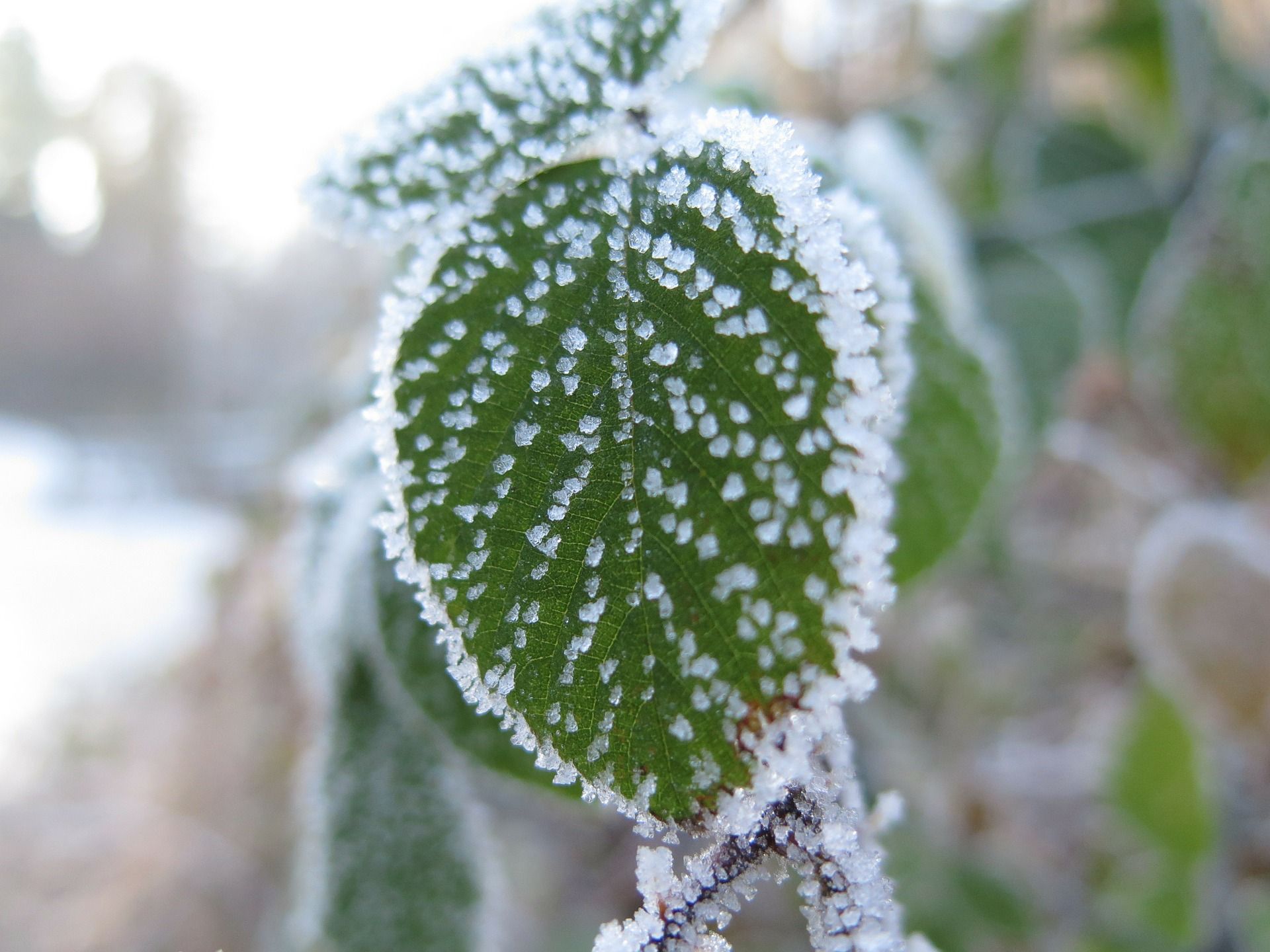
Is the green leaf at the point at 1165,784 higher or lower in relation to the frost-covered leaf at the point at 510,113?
lower

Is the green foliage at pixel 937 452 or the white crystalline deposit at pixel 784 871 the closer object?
the white crystalline deposit at pixel 784 871

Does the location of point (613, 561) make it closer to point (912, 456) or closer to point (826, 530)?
point (826, 530)

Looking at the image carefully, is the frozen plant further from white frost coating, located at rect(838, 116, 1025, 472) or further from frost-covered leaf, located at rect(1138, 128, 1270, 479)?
frost-covered leaf, located at rect(1138, 128, 1270, 479)

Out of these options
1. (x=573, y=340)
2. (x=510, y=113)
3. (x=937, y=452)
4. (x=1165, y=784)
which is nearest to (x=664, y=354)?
(x=573, y=340)

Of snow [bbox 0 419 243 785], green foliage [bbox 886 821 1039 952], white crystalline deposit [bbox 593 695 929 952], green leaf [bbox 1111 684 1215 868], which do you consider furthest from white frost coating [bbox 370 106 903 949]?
snow [bbox 0 419 243 785]

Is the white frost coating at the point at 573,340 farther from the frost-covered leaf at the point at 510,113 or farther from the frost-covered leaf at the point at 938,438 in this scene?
the frost-covered leaf at the point at 938,438

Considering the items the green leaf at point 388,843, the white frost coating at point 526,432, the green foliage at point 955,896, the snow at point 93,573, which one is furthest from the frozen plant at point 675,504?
the snow at point 93,573

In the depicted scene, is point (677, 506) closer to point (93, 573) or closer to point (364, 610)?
point (364, 610)

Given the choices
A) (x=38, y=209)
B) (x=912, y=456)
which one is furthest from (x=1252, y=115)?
(x=38, y=209)
